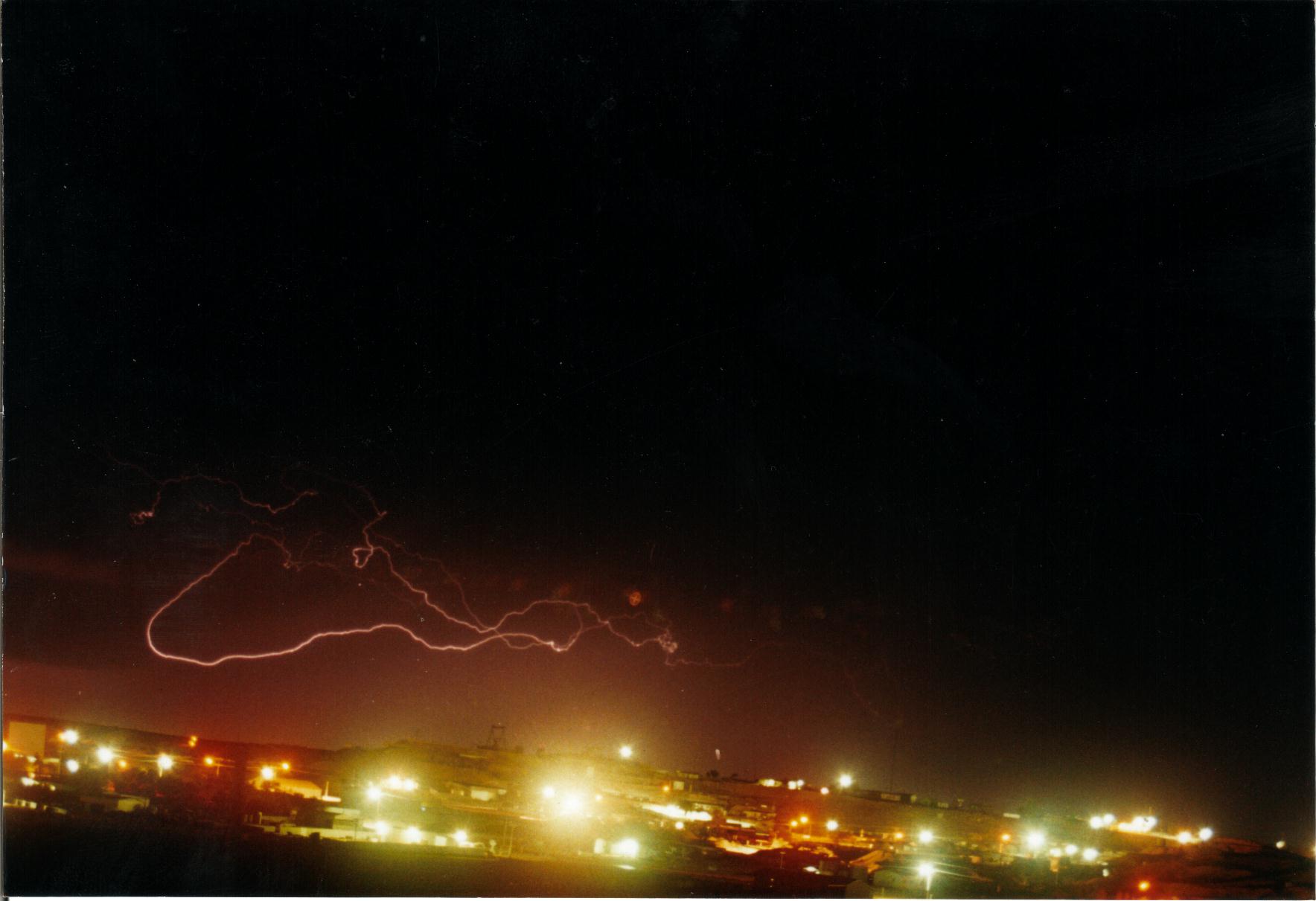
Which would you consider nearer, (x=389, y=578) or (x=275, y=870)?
(x=275, y=870)

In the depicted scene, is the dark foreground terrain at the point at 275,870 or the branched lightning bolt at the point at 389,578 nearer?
the dark foreground terrain at the point at 275,870

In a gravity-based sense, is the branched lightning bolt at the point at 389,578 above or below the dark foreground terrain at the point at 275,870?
above

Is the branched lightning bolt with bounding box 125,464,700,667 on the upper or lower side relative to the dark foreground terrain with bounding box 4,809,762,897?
upper

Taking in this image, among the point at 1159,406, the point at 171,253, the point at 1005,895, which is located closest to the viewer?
the point at 1005,895

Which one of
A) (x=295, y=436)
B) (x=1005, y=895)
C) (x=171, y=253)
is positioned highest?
(x=171, y=253)

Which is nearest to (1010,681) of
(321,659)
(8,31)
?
(321,659)

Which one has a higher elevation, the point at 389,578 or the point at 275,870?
the point at 389,578

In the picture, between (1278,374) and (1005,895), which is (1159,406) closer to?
(1278,374)

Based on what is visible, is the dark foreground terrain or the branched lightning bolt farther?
the branched lightning bolt
